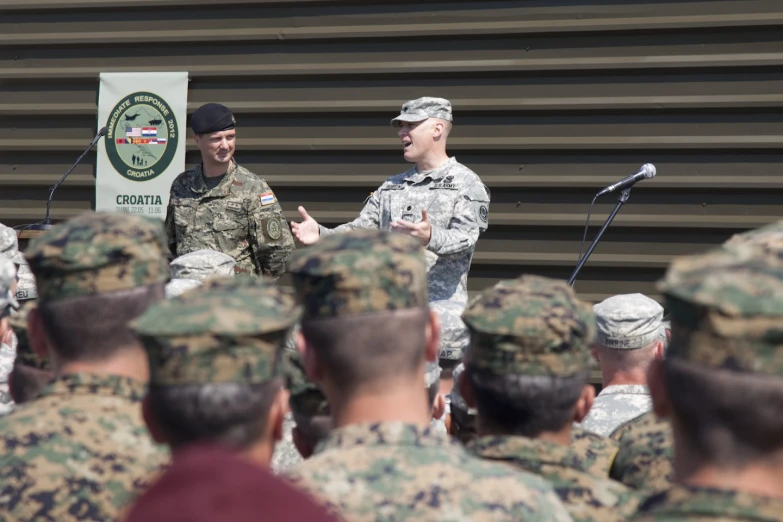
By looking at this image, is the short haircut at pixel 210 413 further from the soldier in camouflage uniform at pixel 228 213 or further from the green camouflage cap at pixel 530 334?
the soldier in camouflage uniform at pixel 228 213

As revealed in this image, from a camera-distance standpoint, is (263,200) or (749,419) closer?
(749,419)

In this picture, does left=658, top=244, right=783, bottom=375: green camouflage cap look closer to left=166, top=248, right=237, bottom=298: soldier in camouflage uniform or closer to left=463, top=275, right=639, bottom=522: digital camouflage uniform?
left=463, top=275, right=639, bottom=522: digital camouflage uniform

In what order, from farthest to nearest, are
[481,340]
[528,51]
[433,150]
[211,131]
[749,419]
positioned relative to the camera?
[528,51] < [211,131] < [433,150] < [481,340] < [749,419]

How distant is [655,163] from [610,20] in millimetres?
836

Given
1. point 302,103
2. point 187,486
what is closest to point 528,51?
point 302,103

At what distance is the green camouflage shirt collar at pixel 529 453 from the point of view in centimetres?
210

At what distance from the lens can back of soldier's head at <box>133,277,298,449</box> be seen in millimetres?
1685

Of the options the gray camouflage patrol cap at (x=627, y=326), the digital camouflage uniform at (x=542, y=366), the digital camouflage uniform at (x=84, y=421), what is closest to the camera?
the digital camouflage uniform at (x=84, y=421)

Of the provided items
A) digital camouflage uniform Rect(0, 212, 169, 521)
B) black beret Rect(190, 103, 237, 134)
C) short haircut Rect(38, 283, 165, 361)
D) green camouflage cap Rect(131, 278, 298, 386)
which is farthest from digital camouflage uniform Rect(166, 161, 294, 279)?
green camouflage cap Rect(131, 278, 298, 386)

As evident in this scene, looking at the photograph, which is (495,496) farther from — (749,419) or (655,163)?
(655,163)

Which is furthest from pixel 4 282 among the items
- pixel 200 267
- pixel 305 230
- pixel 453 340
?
pixel 305 230

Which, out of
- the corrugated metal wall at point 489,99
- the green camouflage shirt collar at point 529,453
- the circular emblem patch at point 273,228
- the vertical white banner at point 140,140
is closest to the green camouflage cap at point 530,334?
the green camouflage shirt collar at point 529,453

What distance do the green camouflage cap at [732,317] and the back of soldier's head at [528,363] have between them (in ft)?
1.95

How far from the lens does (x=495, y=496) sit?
1.64 metres
